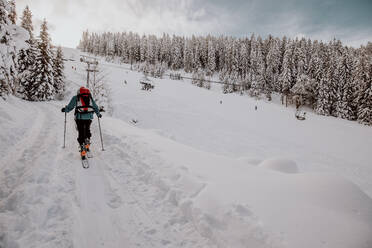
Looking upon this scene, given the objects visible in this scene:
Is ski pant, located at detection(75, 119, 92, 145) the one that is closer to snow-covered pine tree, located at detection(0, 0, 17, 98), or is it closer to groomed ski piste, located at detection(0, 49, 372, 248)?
groomed ski piste, located at detection(0, 49, 372, 248)

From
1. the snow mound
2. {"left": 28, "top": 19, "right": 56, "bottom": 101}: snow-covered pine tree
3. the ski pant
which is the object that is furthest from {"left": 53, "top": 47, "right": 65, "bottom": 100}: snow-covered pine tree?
the snow mound

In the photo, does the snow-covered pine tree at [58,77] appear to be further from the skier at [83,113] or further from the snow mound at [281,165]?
the snow mound at [281,165]

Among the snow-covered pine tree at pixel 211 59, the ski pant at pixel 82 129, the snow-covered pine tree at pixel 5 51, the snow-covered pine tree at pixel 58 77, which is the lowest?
the ski pant at pixel 82 129

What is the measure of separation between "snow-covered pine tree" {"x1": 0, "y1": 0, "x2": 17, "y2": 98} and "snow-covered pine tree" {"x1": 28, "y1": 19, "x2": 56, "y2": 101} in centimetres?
2592

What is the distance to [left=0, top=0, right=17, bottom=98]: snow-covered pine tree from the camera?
24.0 feet

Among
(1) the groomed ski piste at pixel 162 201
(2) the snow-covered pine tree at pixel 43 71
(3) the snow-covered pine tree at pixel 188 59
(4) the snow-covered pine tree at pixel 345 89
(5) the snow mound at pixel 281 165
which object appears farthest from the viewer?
(3) the snow-covered pine tree at pixel 188 59

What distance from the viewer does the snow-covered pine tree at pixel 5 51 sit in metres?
7.33

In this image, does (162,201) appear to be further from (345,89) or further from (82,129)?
(345,89)

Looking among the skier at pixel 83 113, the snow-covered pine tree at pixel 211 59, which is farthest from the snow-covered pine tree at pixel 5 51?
the snow-covered pine tree at pixel 211 59

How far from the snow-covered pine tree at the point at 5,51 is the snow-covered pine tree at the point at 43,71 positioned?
2592 cm

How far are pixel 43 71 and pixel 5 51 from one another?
1077 inches

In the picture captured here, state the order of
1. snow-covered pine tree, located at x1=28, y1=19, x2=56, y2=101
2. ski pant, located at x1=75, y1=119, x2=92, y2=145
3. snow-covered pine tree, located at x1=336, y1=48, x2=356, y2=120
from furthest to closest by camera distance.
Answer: snow-covered pine tree, located at x1=336, y1=48, x2=356, y2=120
snow-covered pine tree, located at x1=28, y1=19, x2=56, y2=101
ski pant, located at x1=75, y1=119, x2=92, y2=145

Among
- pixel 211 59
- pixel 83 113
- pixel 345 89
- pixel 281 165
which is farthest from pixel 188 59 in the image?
pixel 281 165

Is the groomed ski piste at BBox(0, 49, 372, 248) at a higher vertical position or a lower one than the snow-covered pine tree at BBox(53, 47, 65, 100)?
lower
